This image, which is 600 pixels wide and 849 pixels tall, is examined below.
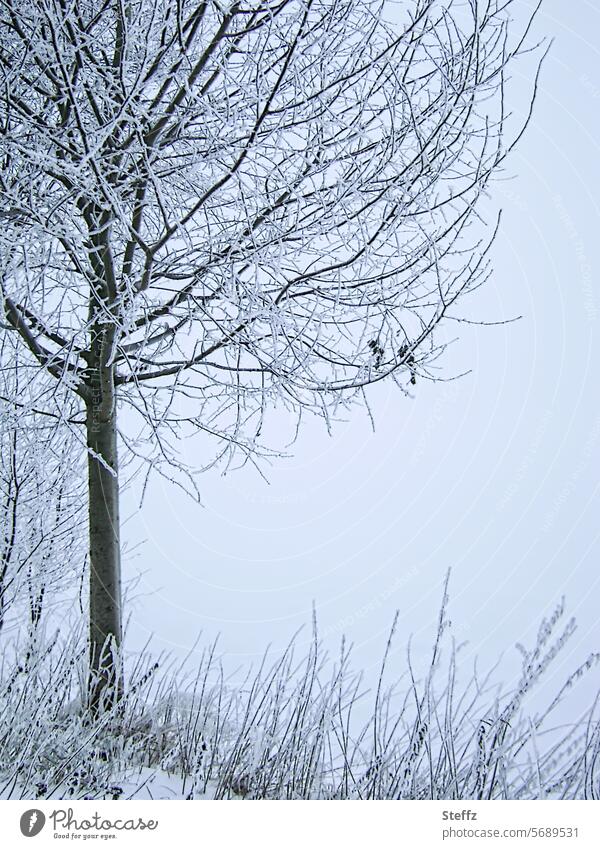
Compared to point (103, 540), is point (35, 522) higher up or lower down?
higher up

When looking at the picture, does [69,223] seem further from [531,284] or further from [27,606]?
[531,284]

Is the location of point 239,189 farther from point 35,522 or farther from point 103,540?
point 35,522

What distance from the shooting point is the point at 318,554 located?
4875 mm

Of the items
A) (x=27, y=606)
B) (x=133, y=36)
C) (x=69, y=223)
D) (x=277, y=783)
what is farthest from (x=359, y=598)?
(x=133, y=36)

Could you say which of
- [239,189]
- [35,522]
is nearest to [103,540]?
[35,522]

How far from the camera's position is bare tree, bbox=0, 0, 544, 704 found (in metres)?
2.06

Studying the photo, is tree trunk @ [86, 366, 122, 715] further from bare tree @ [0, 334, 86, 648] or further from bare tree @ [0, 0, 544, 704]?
bare tree @ [0, 334, 86, 648]

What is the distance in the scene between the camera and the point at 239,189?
6.87ft

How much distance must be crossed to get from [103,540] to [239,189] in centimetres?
119

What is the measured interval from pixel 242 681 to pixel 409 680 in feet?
1.71

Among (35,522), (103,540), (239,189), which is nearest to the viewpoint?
(239,189)

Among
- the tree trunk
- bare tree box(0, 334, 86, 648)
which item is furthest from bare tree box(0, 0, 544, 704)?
bare tree box(0, 334, 86, 648)

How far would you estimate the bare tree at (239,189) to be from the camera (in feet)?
6.77

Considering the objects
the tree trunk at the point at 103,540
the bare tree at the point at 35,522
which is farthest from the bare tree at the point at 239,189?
the bare tree at the point at 35,522
